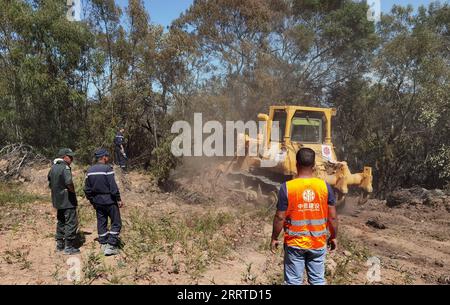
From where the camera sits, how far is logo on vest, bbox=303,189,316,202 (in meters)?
3.95

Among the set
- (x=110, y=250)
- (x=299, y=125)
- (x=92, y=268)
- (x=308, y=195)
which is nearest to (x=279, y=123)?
(x=299, y=125)

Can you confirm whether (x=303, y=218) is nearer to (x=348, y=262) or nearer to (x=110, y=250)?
(x=348, y=262)

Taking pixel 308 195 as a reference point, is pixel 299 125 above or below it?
above

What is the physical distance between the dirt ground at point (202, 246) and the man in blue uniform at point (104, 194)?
27 cm

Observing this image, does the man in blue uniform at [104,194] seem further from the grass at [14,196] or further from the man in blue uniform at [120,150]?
the man in blue uniform at [120,150]

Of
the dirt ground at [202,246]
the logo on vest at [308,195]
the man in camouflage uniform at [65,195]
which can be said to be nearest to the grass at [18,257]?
the dirt ground at [202,246]

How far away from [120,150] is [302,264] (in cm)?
1022

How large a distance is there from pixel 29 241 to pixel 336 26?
1817 centimetres

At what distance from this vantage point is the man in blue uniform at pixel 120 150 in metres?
13.3

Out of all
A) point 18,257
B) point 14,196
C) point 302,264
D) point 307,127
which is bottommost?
point 18,257

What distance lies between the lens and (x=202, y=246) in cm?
696

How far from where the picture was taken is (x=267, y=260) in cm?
661

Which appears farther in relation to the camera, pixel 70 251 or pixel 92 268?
pixel 70 251

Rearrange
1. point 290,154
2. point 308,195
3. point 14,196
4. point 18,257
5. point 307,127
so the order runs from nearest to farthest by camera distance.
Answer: point 308,195, point 18,257, point 290,154, point 14,196, point 307,127
